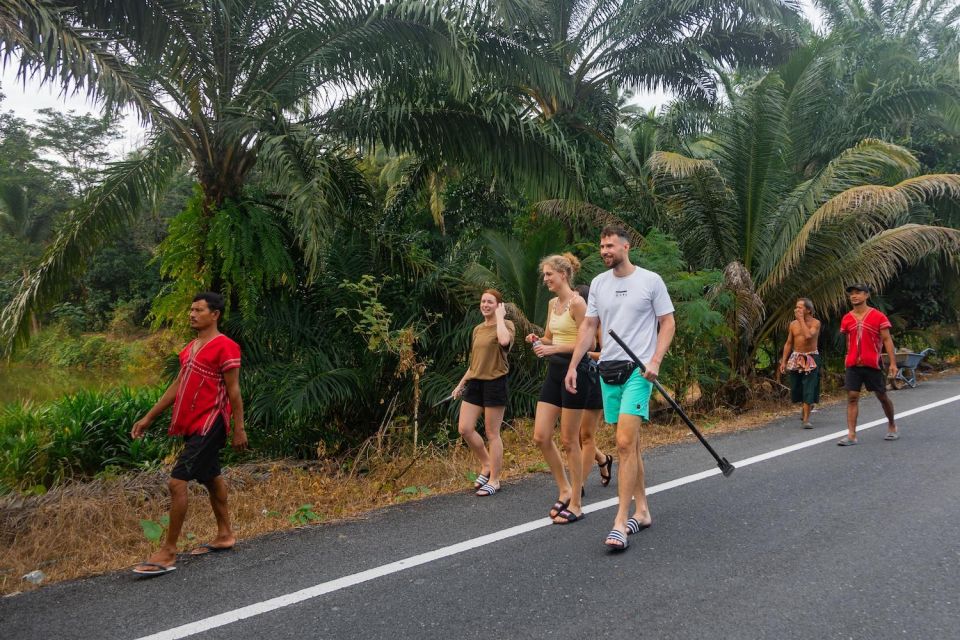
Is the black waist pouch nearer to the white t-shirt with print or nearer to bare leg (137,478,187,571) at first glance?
the white t-shirt with print

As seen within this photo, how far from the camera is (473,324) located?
30.6ft

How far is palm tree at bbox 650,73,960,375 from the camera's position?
37.6 ft

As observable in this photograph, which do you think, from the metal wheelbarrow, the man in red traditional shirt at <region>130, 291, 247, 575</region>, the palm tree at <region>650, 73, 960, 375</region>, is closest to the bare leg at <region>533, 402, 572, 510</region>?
the man in red traditional shirt at <region>130, 291, 247, 575</region>

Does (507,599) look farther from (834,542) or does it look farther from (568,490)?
(834,542)

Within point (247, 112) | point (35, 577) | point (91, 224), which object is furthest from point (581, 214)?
point (35, 577)

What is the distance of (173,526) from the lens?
4562 millimetres

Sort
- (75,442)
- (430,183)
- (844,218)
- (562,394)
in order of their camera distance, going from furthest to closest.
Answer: (430,183) → (844,218) → (75,442) → (562,394)

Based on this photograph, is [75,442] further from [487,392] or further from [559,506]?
[559,506]

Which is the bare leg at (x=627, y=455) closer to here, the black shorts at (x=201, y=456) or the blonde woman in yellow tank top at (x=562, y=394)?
the blonde woman in yellow tank top at (x=562, y=394)

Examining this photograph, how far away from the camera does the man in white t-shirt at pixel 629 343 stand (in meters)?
4.77

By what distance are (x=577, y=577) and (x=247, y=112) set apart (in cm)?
612

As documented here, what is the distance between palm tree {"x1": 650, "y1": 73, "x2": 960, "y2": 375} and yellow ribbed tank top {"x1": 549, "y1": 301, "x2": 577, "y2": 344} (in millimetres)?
6180

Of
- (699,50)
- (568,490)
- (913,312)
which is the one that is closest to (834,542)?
Result: (568,490)

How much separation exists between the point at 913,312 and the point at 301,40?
45.0ft
